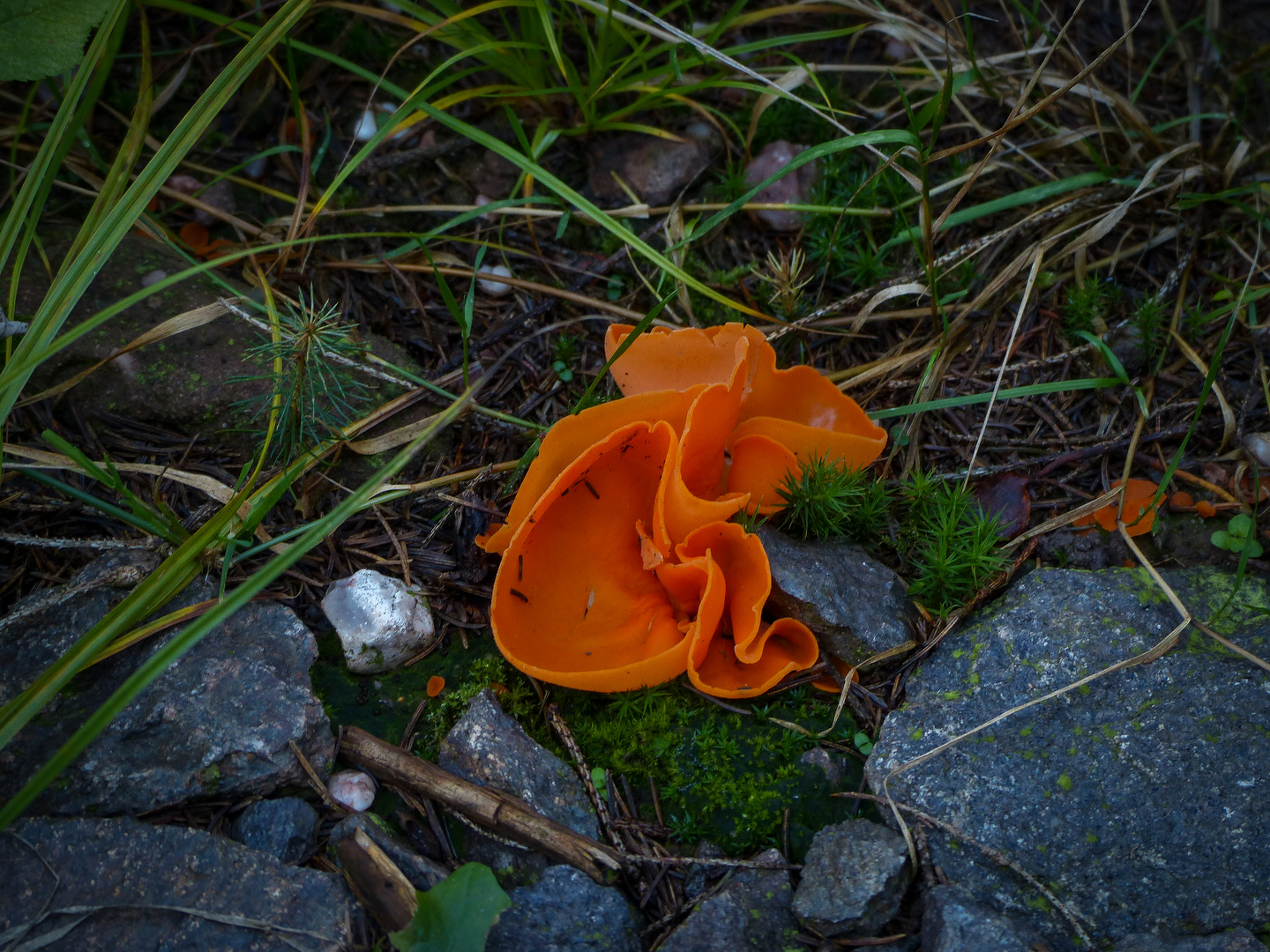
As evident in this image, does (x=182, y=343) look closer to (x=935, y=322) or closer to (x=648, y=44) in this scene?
(x=648, y=44)

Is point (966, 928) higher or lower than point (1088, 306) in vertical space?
lower

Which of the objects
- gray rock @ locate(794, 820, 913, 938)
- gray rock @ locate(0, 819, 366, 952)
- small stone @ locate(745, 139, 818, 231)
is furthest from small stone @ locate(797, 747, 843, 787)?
small stone @ locate(745, 139, 818, 231)

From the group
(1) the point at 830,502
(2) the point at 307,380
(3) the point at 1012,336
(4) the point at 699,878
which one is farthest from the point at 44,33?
(3) the point at 1012,336

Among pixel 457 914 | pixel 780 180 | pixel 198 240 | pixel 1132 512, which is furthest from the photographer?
pixel 780 180

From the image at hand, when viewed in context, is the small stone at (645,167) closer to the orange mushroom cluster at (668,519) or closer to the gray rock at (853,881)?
the orange mushroom cluster at (668,519)

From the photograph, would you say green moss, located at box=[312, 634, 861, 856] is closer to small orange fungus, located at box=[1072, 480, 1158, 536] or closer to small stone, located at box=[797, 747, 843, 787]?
small stone, located at box=[797, 747, 843, 787]

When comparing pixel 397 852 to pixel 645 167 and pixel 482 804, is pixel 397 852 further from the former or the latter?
pixel 645 167
